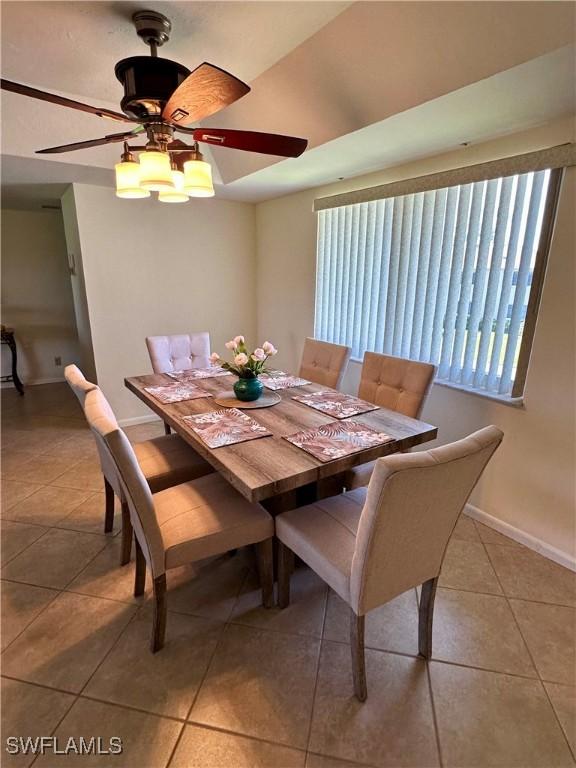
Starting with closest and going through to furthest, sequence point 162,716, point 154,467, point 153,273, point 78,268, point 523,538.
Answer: point 162,716 → point 154,467 → point 523,538 → point 78,268 → point 153,273

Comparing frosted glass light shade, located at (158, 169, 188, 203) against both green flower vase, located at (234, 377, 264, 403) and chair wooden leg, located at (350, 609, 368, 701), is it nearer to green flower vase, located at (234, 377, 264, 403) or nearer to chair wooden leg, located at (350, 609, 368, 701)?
green flower vase, located at (234, 377, 264, 403)

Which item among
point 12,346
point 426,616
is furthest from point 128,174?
point 12,346

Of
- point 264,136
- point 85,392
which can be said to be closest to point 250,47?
point 264,136

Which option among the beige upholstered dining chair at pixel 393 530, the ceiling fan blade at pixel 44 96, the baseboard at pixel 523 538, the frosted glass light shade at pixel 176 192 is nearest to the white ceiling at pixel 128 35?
the ceiling fan blade at pixel 44 96

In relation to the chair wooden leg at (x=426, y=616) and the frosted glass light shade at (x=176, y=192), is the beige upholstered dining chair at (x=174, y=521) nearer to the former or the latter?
the chair wooden leg at (x=426, y=616)

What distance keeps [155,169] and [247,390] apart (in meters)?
1.09

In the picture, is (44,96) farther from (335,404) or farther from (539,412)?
(539,412)

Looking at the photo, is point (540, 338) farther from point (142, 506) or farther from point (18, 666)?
point (18, 666)

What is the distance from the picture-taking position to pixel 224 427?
1.73 m

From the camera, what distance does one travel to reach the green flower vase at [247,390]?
6.77ft

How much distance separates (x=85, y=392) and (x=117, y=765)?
49.8 inches

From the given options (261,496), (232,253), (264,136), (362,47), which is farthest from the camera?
(232,253)

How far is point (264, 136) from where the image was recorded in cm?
143

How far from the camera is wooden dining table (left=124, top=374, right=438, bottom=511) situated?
52.1 inches
